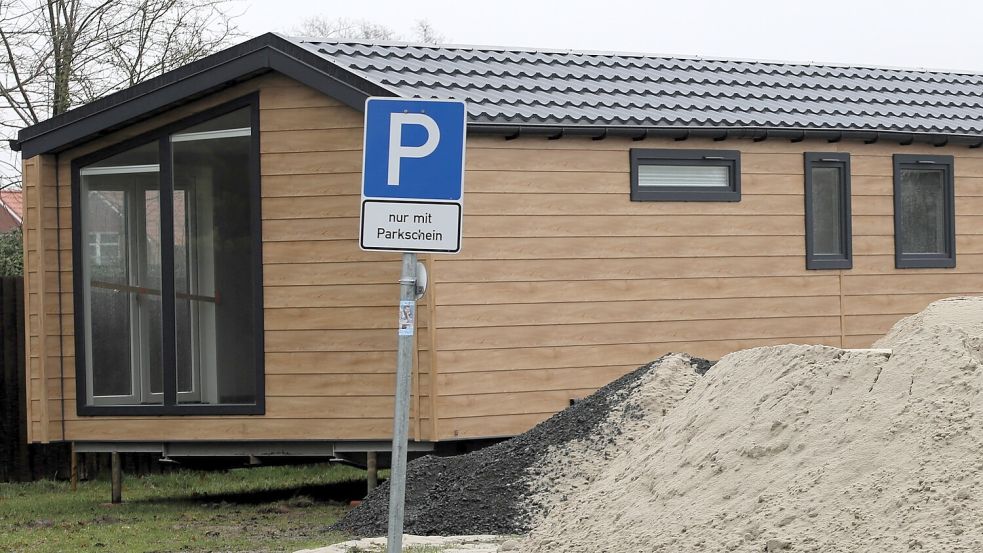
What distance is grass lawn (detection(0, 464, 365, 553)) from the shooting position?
33.5ft

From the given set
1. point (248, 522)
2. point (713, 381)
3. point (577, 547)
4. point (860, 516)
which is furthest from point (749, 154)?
point (860, 516)

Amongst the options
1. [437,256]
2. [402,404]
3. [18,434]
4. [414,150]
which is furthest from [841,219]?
[18,434]

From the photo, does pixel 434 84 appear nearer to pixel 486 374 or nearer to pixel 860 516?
pixel 486 374

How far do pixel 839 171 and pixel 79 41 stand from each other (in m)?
11.3

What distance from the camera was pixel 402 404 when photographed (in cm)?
608

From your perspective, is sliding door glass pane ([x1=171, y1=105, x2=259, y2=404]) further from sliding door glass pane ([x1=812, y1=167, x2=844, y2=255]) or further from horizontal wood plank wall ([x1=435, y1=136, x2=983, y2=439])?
sliding door glass pane ([x1=812, y1=167, x2=844, y2=255])

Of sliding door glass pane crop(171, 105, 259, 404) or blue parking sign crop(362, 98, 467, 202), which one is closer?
blue parking sign crop(362, 98, 467, 202)

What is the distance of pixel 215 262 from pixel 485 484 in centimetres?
383

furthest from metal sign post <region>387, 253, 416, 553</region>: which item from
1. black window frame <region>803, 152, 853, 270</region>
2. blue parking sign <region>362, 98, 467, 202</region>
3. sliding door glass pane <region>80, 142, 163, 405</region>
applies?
black window frame <region>803, 152, 853, 270</region>

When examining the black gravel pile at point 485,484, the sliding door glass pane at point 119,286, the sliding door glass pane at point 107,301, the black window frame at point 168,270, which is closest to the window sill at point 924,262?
the black gravel pile at point 485,484

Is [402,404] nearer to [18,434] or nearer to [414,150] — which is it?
[414,150]

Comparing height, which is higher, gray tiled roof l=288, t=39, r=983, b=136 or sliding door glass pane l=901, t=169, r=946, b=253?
gray tiled roof l=288, t=39, r=983, b=136

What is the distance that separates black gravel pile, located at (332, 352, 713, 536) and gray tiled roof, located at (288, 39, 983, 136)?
262 centimetres

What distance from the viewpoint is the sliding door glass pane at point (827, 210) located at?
1346 cm
